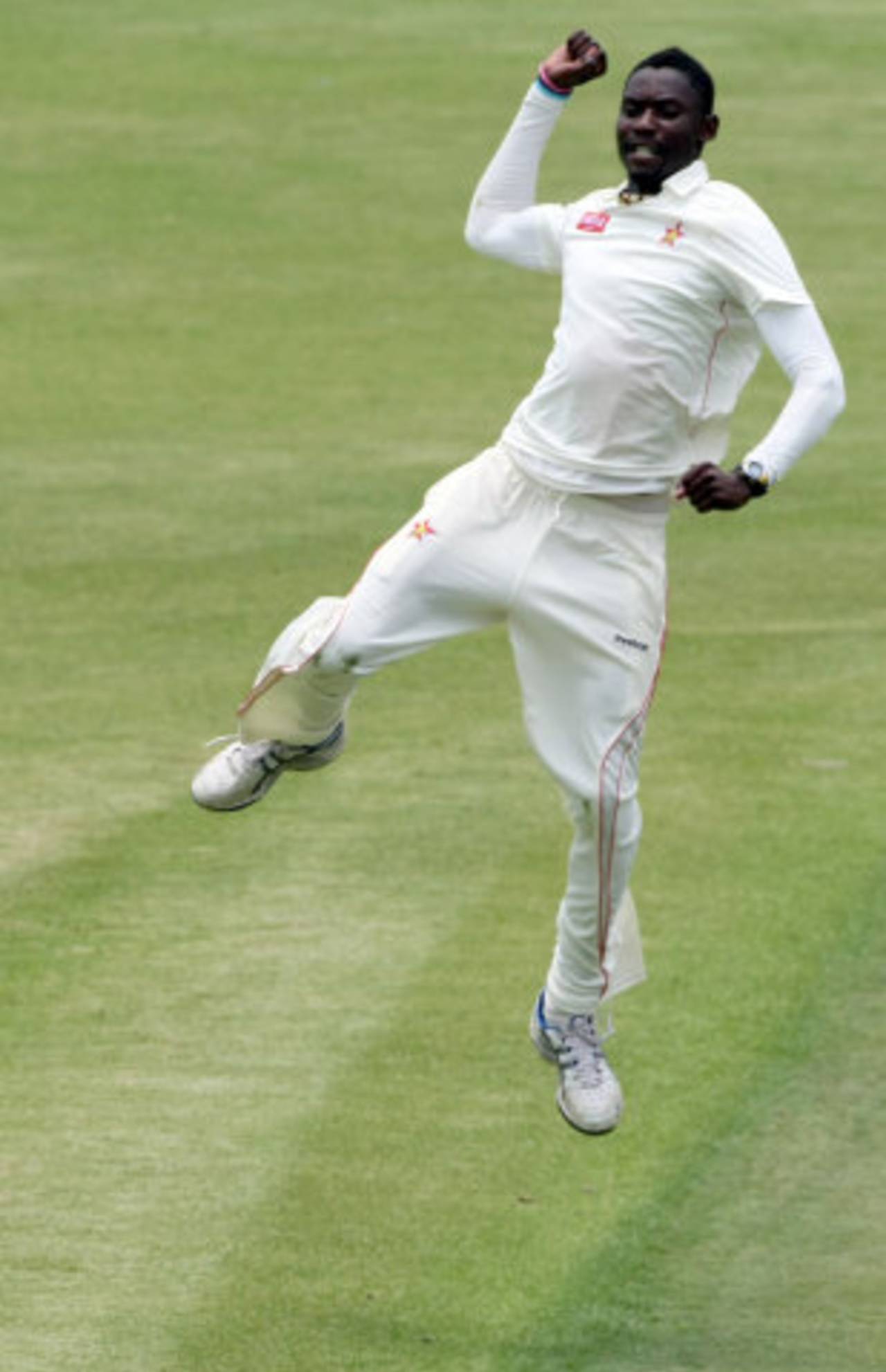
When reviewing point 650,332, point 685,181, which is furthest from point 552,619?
point 685,181

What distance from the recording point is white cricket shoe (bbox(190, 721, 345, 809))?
1161cm

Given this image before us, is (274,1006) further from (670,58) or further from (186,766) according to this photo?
(670,58)

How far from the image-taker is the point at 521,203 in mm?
11203

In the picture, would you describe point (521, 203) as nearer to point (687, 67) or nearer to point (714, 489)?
point (687, 67)

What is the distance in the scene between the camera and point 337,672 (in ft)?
36.4

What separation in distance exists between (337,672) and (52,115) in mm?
19716

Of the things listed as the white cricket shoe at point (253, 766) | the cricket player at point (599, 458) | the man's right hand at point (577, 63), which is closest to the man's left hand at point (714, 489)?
the cricket player at point (599, 458)

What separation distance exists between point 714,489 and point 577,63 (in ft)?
5.74

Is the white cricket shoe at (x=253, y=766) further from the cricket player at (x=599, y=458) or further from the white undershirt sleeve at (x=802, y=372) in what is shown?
the white undershirt sleeve at (x=802, y=372)

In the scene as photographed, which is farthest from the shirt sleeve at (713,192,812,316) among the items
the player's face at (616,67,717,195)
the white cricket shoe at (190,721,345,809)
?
the white cricket shoe at (190,721,345,809)

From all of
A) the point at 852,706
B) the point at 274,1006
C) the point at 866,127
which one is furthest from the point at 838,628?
the point at 866,127

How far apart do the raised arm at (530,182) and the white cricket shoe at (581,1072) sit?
2425mm

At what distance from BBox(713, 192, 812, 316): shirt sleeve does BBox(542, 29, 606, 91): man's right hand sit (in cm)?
70

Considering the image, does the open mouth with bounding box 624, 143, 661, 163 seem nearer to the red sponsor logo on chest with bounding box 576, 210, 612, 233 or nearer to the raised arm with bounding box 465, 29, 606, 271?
the red sponsor logo on chest with bounding box 576, 210, 612, 233
